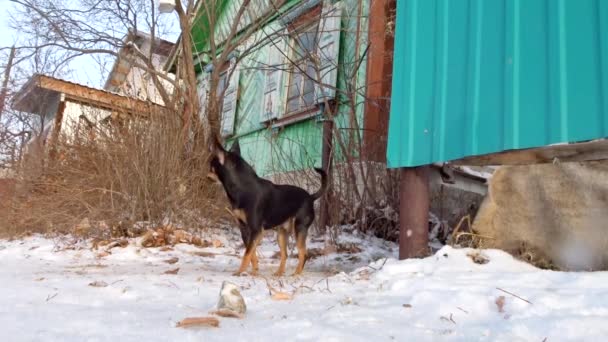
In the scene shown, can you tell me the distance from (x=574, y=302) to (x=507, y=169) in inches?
67.2

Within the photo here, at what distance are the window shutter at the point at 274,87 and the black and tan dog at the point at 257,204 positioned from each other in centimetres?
423

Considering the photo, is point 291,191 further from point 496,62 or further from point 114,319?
point 114,319

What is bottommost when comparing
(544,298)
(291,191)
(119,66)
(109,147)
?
(544,298)

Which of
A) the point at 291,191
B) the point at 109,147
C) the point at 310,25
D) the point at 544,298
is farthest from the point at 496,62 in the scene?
the point at 310,25

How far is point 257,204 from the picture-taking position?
4.19 meters

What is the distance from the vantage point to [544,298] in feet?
7.13

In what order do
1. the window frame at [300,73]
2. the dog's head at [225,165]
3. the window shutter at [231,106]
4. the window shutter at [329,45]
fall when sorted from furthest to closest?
the window shutter at [231,106] → the window frame at [300,73] → the window shutter at [329,45] → the dog's head at [225,165]

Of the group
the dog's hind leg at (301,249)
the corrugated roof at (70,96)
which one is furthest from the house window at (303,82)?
the dog's hind leg at (301,249)

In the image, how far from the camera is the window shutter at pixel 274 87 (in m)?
8.69

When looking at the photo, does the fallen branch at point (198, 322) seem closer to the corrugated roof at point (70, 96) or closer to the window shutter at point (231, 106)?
the corrugated roof at point (70, 96)

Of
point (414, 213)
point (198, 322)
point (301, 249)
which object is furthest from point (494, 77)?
point (198, 322)

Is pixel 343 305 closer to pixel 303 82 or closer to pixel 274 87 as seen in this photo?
pixel 303 82

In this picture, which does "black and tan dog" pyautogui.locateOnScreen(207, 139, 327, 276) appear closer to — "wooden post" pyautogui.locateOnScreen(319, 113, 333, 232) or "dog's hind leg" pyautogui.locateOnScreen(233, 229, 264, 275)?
"dog's hind leg" pyautogui.locateOnScreen(233, 229, 264, 275)

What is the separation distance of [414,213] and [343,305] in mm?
1583
